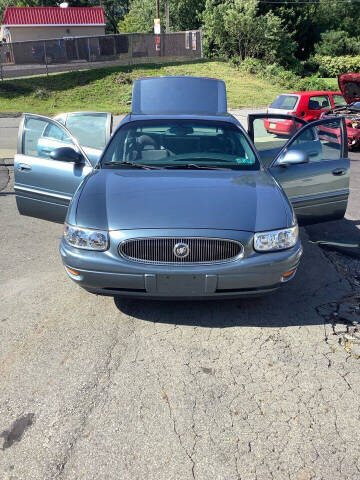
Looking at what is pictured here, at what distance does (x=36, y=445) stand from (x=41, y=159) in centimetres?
336

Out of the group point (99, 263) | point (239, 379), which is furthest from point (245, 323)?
point (99, 263)

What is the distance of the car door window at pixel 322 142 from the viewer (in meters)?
5.21

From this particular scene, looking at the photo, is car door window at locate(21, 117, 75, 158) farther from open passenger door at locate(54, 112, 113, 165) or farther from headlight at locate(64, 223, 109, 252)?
headlight at locate(64, 223, 109, 252)

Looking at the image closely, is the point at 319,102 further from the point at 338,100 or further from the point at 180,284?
the point at 180,284

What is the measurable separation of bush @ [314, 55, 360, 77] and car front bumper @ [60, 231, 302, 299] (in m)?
41.5

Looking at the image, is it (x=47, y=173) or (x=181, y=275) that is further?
(x=47, y=173)

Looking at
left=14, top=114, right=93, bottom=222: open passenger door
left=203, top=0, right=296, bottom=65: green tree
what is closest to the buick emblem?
left=14, top=114, right=93, bottom=222: open passenger door

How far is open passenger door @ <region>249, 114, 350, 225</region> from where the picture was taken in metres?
4.79

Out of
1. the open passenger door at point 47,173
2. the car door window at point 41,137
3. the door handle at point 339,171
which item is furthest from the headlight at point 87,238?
the door handle at point 339,171

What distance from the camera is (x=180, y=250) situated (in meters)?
3.22

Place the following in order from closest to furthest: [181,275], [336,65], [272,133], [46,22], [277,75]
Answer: [181,275], [272,133], [277,75], [46,22], [336,65]

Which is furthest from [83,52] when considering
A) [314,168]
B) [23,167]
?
[314,168]

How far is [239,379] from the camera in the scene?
9.71 ft

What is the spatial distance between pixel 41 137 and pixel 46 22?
39801mm
